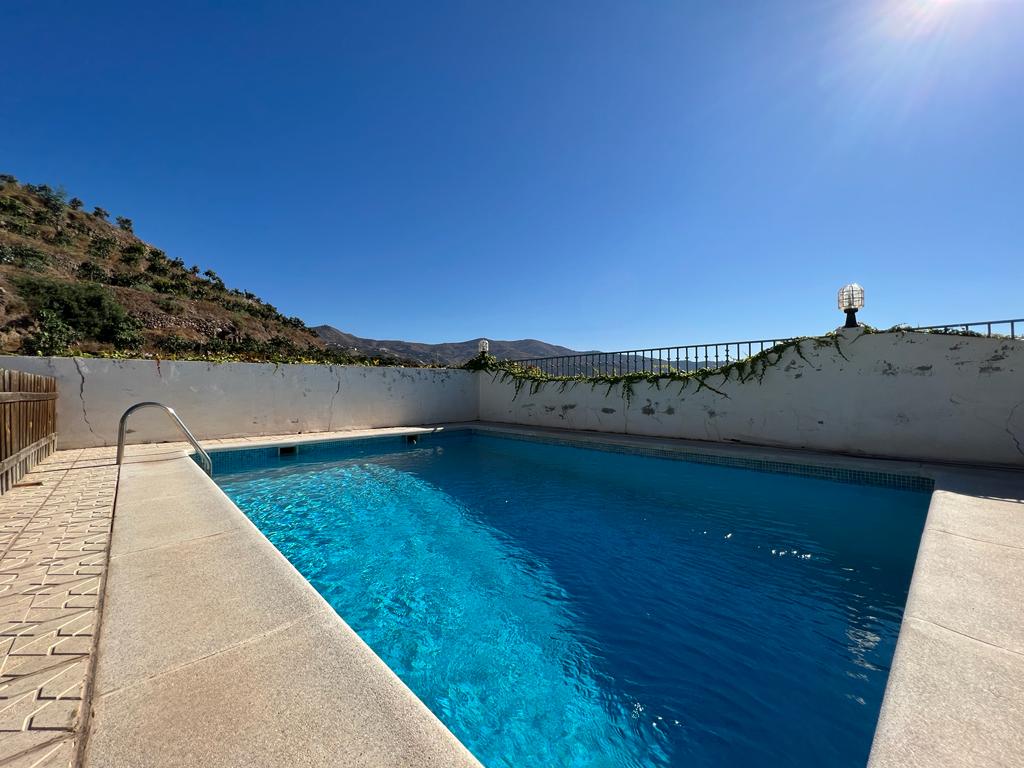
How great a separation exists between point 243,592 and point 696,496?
485 centimetres

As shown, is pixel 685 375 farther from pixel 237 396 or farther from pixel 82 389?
pixel 82 389

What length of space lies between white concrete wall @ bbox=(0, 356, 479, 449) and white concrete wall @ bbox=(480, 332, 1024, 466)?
19.4 feet

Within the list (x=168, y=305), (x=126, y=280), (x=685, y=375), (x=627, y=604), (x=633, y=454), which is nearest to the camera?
(x=627, y=604)

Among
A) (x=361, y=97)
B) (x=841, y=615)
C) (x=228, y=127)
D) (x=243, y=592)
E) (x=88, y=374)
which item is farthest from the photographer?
(x=228, y=127)

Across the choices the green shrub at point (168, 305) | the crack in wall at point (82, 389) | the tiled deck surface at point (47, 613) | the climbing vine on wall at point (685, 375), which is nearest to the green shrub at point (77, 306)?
the green shrub at point (168, 305)

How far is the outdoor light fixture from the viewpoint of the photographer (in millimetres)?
6059

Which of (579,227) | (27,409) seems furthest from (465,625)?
(579,227)

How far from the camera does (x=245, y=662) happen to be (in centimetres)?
Answer: 132

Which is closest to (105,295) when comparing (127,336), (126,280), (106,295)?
(106,295)

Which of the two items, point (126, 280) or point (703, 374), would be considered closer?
point (703, 374)

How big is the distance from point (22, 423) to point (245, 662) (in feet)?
16.5

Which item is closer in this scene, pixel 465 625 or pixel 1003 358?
pixel 465 625

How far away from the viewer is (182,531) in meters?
2.56

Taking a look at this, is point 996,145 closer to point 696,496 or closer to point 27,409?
point 696,496
